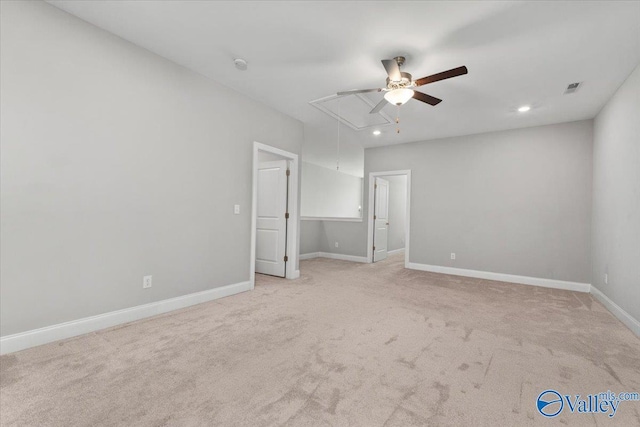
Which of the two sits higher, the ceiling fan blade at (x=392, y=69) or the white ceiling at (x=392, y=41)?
the white ceiling at (x=392, y=41)

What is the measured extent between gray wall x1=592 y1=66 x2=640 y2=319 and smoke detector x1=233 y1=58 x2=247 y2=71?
4058mm

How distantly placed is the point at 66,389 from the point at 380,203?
6.12m

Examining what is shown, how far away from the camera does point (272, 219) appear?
16.0 feet

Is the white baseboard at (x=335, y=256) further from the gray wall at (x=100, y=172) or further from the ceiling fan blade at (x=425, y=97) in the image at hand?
the ceiling fan blade at (x=425, y=97)

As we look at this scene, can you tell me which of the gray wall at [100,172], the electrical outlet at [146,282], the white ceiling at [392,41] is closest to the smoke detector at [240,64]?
the white ceiling at [392,41]

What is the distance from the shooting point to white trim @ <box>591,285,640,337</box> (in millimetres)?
2707

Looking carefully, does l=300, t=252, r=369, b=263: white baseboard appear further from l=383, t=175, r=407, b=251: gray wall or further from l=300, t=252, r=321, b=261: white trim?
l=383, t=175, r=407, b=251: gray wall

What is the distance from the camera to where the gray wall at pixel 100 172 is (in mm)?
2119

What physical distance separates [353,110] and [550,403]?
394 centimetres

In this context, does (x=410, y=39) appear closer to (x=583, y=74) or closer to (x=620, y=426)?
(x=583, y=74)

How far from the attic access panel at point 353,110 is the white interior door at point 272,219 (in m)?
1.15

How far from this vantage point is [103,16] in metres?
2.38

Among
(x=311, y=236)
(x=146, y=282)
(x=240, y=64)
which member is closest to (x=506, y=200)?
(x=311, y=236)

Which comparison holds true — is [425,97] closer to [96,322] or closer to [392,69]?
[392,69]
